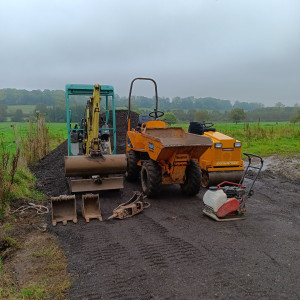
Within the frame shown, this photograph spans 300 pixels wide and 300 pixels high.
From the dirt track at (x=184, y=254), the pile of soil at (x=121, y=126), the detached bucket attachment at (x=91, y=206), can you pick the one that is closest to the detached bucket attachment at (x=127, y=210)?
the dirt track at (x=184, y=254)

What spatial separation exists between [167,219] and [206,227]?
749 mm

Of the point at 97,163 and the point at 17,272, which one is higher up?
the point at 97,163

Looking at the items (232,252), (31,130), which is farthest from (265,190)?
(31,130)

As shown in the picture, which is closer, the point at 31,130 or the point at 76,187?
the point at 76,187

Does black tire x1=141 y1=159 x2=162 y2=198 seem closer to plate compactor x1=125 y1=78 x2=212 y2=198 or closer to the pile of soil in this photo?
plate compactor x1=125 y1=78 x2=212 y2=198

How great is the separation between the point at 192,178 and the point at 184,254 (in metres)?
2.83

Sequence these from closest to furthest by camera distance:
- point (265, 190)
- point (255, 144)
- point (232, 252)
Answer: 1. point (232, 252)
2. point (265, 190)
3. point (255, 144)

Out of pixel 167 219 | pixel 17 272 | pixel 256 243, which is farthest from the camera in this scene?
pixel 167 219

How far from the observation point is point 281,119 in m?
67.8

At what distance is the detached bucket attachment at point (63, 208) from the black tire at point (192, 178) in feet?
8.44

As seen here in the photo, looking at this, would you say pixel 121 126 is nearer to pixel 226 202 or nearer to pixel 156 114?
pixel 156 114

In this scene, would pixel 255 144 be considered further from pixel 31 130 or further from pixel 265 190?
pixel 31 130

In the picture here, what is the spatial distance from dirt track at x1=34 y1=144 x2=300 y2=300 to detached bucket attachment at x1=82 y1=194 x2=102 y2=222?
18 cm

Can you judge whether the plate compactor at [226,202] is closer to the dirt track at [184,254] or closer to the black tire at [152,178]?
the dirt track at [184,254]
